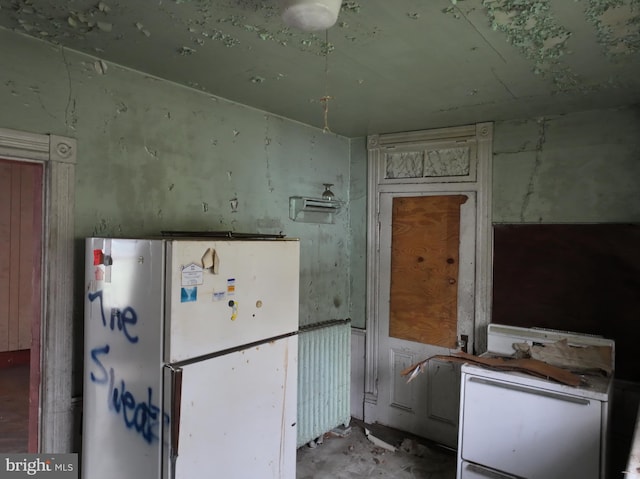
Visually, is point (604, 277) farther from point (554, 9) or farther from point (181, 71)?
point (181, 71)

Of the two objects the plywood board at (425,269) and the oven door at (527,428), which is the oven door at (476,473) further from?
the plywood board at (425,269)

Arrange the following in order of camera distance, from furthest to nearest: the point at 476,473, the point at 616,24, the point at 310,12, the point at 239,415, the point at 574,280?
the point at 574,280 < the point at 476,473 < the point at 239,415 < the point at 616,24 < the point at 310,12


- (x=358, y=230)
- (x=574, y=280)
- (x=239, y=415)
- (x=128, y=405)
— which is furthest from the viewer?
(x=358, y=230)

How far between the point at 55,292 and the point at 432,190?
2.57 m

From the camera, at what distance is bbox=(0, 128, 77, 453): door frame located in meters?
1.82

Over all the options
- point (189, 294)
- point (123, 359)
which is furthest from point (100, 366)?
point (189, 294)

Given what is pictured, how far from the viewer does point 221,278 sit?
1.80 meters

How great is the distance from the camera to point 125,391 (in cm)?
176

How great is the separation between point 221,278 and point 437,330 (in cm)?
202

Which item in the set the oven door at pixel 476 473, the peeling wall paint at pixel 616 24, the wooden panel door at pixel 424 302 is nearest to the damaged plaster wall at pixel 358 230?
the wooden panel door at pixel 424 302

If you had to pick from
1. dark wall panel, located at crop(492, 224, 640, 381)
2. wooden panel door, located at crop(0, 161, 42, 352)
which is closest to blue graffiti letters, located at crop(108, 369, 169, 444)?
dark wall panel, located at crop(492, 224, 640, 381)

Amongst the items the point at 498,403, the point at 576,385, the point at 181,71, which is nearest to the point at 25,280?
the point at 181,71

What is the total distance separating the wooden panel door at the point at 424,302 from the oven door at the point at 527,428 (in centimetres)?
74

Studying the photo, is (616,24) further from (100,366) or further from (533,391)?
(100,366)
